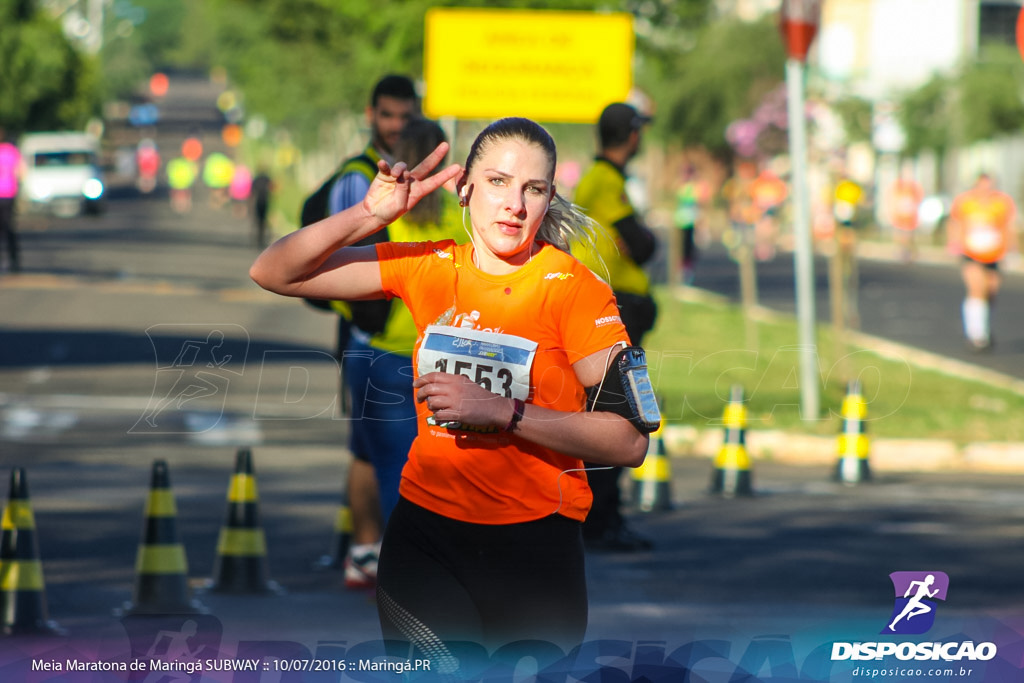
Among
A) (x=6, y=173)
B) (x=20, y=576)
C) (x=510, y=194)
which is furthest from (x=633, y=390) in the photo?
(x=6, y=173)

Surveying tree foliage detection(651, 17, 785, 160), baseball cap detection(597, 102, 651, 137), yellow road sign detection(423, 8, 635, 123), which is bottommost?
baseball cap detection(597, 102, 651, 137)

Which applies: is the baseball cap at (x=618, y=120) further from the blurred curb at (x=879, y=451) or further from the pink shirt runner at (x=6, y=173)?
the pink shirt runner at (x=6, y=173)

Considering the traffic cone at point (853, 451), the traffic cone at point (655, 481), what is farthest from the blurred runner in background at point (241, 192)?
the traffic cone at point (655, 481)

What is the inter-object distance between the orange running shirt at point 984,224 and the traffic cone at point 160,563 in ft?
51.6

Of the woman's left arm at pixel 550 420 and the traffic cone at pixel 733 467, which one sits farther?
the traffic cone at pixel 733 467

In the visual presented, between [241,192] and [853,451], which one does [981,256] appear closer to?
[853,451]

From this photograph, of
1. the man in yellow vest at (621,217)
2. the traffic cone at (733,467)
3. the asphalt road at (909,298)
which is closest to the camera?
the man in yellow vest at (621,217)

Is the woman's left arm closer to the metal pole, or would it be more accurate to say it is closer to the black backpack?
the black backpack

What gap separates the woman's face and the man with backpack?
2.84 metres

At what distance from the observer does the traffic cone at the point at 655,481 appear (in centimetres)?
1059

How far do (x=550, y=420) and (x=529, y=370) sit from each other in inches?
5.3

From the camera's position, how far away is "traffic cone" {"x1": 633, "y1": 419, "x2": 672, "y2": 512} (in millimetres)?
10592

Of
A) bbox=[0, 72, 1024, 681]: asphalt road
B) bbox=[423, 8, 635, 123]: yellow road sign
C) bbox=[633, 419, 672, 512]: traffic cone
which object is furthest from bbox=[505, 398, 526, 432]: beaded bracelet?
bbox=[423, 8, 635, 123]: yellow road sign

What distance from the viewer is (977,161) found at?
63.1 meters
